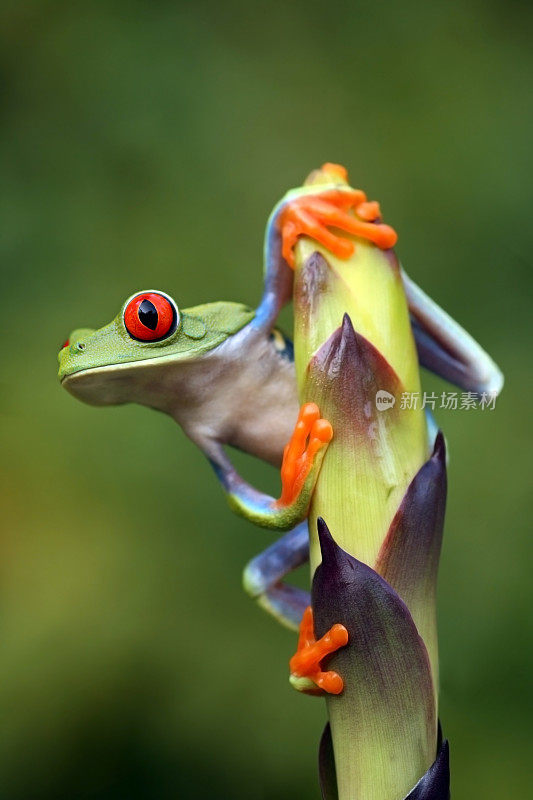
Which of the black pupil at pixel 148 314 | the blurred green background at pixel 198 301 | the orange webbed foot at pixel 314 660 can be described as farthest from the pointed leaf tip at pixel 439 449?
the blurred green background at pixel 198 301

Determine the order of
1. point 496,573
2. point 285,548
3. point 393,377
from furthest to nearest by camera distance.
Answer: point 496,573 < point 285,548 < point 393,377

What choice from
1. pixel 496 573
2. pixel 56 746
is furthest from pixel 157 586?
pixel 496 573

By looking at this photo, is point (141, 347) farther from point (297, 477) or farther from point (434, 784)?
point (434, 784)

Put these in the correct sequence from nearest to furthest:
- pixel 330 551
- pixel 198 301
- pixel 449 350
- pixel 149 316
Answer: pixel 330 551 → pixel 149 316 → pixel 449 350 → pixel 198 301

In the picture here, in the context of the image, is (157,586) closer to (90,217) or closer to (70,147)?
(90,217)

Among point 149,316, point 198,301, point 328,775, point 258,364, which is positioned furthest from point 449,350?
point 198,301

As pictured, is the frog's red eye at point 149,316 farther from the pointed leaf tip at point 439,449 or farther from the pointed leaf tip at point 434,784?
the pointed leaf tip at point 434,784

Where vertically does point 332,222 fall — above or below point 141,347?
above
